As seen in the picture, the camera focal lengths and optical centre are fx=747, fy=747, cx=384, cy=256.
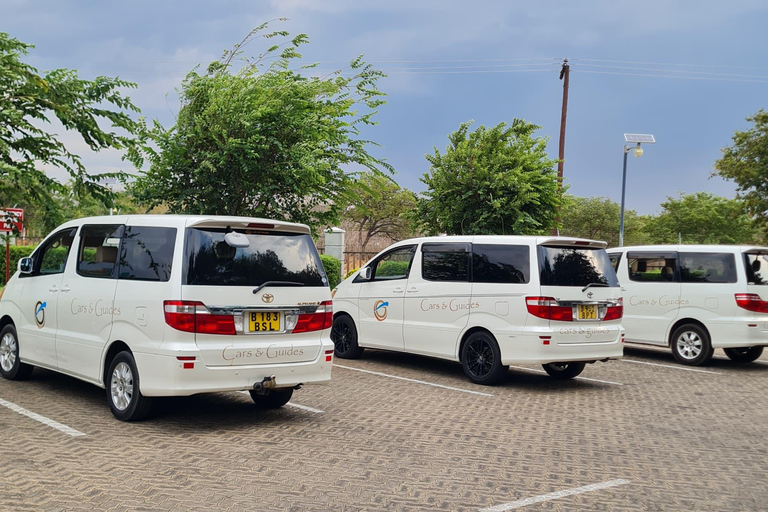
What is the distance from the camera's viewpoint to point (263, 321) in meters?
6.79

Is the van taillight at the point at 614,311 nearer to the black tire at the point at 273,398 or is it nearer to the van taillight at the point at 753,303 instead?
the van taillight at the point at 753,303

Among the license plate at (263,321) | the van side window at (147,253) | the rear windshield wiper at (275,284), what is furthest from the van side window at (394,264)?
the van side window at (147,253)

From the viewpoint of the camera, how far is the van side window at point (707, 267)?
1199 centimetres

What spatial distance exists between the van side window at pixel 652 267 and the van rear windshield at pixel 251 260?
7.65 meters

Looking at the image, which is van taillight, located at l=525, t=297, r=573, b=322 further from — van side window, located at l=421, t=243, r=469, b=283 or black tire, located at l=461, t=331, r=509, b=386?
van side window, located at l=421, t=243, r=469, b=283

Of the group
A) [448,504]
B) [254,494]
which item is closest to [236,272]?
[254,494]

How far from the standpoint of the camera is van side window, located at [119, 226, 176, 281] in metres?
6.63

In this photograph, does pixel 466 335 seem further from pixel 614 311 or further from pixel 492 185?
pixel 492 185

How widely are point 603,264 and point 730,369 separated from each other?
3.82 meters

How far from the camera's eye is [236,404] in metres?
7.94

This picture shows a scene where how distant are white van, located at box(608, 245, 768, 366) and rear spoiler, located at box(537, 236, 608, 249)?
325cm

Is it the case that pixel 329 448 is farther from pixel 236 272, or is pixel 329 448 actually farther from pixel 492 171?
pixel 492 171

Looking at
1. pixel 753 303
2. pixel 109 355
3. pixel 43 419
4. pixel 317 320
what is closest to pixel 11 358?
pixel 43 419

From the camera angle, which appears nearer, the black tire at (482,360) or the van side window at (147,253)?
the van side window at (147,253)
